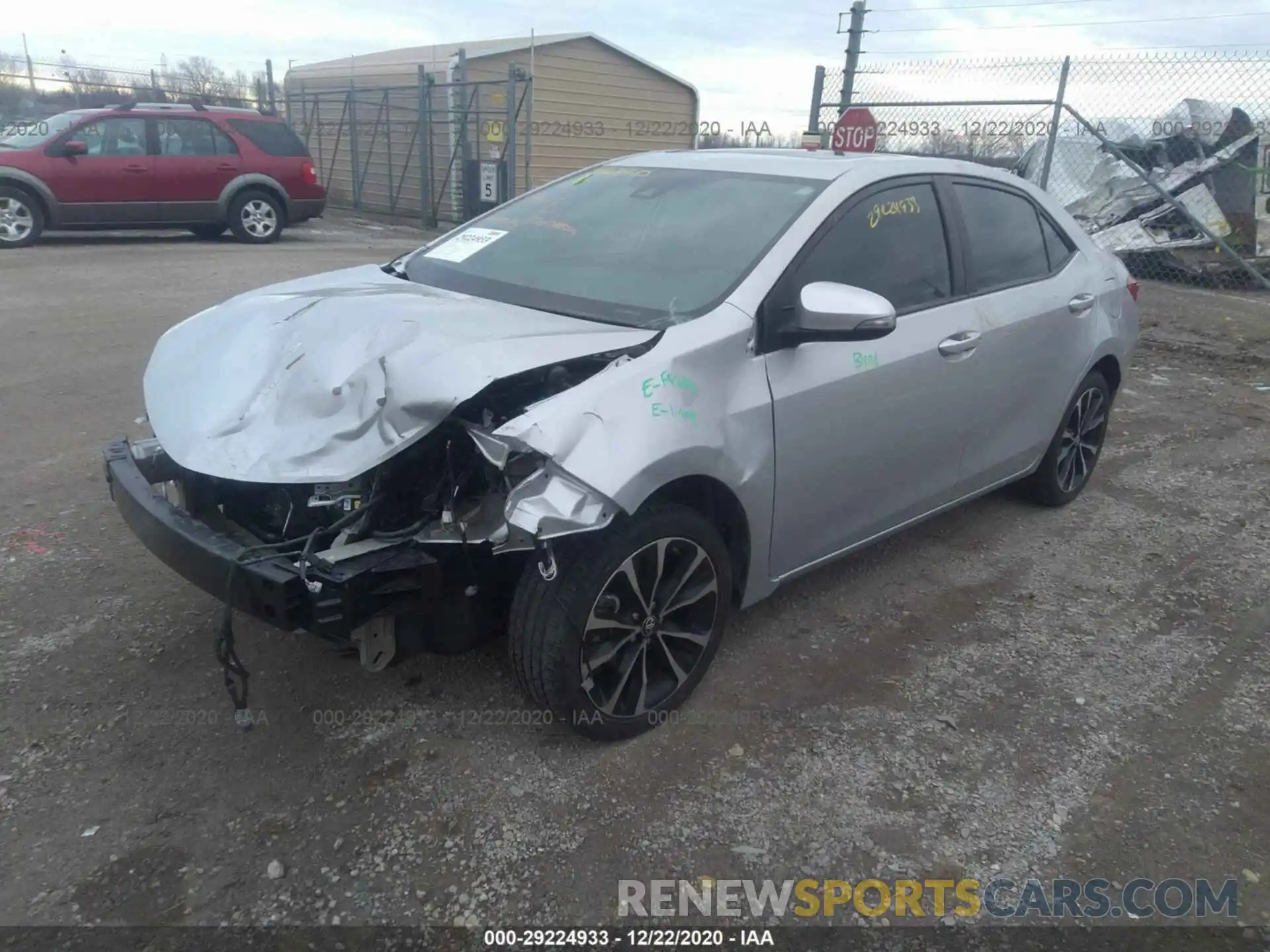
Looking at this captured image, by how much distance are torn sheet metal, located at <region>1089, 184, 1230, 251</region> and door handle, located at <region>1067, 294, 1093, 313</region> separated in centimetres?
739

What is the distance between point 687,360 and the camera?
2.82m

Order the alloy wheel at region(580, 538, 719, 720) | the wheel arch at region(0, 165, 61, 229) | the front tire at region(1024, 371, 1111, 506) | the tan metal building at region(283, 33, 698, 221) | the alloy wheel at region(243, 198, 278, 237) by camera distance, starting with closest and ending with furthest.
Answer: the alloy wheel at region(580, 538, 719, 720) < the front tire at region(1024, 371, 1111, 506) < the wheel arch at region(0, 165, 61, 229) < the alloy wheel at region(243, 198, 278, 237) < the tan metal building at region(283, 33, 698, 221)

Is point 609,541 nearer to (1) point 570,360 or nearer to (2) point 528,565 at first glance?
(2) point 528,565

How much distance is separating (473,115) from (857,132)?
8.24 meters

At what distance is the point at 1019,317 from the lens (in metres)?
4.08

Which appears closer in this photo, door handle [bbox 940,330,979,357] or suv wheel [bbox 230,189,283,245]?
door handle [bbox 940,330,979,357]

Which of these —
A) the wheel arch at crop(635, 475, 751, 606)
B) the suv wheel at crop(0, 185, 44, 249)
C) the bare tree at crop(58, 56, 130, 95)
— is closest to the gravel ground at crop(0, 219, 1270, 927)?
the wheel arch at crop(635, 475, 751, 606)

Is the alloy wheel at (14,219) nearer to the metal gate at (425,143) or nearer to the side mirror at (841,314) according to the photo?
the metal gate at (425,143)

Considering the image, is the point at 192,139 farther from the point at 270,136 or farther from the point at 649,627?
the point at 649,627

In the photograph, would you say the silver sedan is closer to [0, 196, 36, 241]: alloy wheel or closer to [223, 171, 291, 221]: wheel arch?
[0, 196, 36, 241]: alloy wheel

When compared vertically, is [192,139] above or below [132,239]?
above

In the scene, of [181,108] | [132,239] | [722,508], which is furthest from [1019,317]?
[132,239]

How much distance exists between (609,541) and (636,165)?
198cm

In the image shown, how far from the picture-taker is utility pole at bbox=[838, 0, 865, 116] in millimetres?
10766
